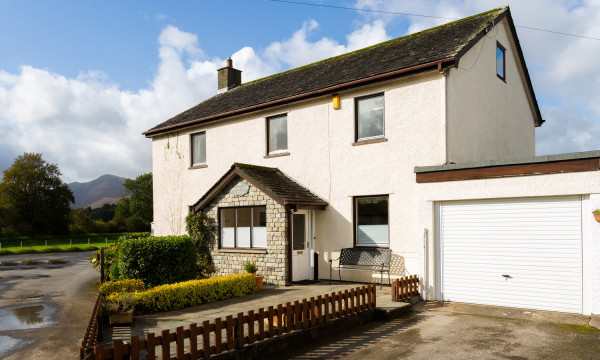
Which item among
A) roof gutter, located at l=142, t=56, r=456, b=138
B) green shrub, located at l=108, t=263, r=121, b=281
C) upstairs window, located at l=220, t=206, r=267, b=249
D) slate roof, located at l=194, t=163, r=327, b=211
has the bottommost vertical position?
green shrub, located at l=108, t=263, r=121, b=281

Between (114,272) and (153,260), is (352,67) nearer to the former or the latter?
(153,260)

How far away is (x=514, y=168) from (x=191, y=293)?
790cm

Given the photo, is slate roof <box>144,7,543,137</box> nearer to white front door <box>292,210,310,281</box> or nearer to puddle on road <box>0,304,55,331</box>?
white front door <box>292,210,310,281</box>

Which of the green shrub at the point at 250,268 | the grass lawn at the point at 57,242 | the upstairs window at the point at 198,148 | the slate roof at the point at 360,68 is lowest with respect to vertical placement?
the grass lawn at the point at 57,242

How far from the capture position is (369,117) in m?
13.9

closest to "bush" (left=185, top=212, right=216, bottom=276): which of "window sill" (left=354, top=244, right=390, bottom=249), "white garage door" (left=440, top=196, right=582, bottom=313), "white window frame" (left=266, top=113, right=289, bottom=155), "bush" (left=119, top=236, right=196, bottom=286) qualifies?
"bush" (left=119, top=236, right=196, bottom=286)

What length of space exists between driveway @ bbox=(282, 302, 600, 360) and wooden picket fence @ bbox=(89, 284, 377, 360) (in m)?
0.45

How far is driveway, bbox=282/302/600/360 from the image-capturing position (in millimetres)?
7105

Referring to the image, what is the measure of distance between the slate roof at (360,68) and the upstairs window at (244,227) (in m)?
3.96

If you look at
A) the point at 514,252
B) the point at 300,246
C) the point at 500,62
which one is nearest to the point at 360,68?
the point at 500,62

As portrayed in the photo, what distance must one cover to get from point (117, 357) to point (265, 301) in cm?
563

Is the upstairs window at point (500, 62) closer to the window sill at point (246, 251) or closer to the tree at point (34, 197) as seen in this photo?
the window sill at point (246, 251)

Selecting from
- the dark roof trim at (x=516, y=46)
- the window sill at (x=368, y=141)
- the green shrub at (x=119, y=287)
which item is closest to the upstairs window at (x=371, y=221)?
the window sill at (x=368, y=141)

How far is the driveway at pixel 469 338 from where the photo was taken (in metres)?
7.11
